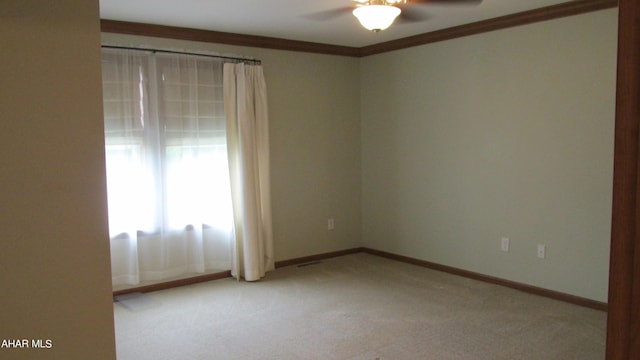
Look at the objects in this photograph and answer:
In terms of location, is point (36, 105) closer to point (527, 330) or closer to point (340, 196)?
point (527, 330)

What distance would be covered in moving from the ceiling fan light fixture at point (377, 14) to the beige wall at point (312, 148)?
2.29m

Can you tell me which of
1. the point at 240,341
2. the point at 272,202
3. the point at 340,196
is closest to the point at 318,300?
the point at 240,341

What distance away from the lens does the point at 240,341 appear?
3416 mm

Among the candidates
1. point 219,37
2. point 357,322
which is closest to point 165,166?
point 219,37

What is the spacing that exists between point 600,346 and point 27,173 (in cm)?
339

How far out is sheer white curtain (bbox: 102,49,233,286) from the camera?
4.28 meters

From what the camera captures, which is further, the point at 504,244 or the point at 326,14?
the point at 504,244

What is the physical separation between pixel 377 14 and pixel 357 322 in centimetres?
219

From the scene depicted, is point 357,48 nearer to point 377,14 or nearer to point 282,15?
point 282,15

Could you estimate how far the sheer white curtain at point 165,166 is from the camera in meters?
4.28

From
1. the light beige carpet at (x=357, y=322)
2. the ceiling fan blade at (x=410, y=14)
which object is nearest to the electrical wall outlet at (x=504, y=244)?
the light beige carpet at (x=357, y=322)

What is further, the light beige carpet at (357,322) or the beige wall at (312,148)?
the beige wall at (312,148)

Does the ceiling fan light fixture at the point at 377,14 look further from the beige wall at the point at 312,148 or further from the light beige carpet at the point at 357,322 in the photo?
the beige wall at the point at 312,148

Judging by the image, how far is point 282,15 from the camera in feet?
13.4
